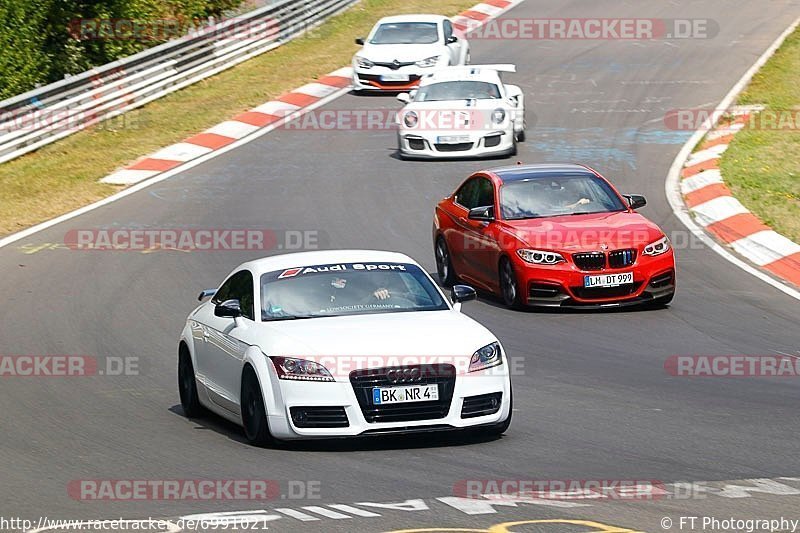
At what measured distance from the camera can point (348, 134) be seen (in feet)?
93.4

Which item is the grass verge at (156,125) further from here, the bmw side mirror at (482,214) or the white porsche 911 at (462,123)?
the bmw side mirror at (482,214)

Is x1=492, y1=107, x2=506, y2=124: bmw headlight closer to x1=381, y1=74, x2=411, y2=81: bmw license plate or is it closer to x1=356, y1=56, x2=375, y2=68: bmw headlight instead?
x1=381, y1=74, x2=411, y2=81: bmw license plate

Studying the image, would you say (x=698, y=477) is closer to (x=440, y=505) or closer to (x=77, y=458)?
(x=440, y=505)

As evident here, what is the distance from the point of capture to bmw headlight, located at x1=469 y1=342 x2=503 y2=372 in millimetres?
10094

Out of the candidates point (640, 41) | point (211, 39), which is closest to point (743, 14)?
point (640, 41)

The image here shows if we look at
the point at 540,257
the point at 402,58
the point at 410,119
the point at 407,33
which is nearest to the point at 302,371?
the point at 540,257

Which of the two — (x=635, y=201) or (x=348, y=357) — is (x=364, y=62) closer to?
(x=635, y=201)

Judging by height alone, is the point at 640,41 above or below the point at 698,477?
below

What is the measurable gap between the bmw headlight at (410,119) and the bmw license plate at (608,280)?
1070cm

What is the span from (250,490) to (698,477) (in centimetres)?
271

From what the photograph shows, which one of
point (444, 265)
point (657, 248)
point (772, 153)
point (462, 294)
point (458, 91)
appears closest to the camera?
point (462, 294)

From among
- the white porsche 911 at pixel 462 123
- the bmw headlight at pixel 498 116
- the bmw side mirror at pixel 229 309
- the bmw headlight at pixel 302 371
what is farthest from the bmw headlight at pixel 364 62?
the bmw headlight at pixel 302 371

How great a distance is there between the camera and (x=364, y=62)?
31.8m

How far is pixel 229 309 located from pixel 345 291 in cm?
87
